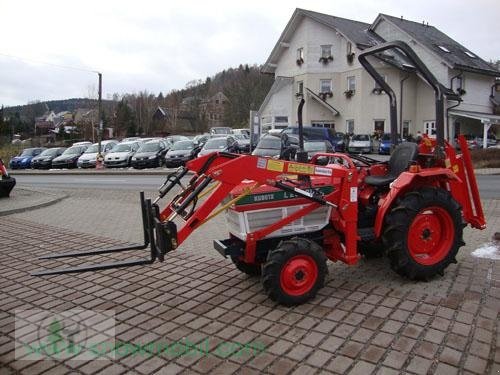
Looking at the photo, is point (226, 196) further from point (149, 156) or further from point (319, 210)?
point (149, 156)

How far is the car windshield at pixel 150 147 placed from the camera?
1019 inches

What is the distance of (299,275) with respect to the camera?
4426 mm

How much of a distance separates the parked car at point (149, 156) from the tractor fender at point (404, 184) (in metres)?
21.3

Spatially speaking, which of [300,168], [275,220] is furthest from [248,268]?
[300,168]

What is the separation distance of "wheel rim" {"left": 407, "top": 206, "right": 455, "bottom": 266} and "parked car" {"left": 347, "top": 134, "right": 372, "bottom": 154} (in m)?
27.9

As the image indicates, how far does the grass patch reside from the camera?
69.8 feet

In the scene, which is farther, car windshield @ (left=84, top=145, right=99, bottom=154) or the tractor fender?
car windshield @ (left=84, top=145, right=99, bottom=154)

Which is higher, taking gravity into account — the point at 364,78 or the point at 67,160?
the point at 364,78

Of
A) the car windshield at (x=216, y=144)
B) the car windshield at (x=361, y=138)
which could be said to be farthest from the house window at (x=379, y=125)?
the car windshield at (x=216, y=144)

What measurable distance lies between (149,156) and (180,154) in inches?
81.8

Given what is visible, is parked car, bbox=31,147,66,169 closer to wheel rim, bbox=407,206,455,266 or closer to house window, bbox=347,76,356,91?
house window, bbox=347,76,356,91

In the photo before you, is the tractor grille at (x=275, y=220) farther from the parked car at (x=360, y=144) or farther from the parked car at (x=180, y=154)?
the parked car at (x=360, y=144)

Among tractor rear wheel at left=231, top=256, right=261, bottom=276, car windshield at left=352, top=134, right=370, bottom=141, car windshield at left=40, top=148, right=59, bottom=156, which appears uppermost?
car windshield at left=352, top=134, right=370, bottom=141

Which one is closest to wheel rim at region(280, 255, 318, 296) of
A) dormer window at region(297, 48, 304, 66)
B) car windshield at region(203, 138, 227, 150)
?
car windshield at region(203, 138, 227, 150)
